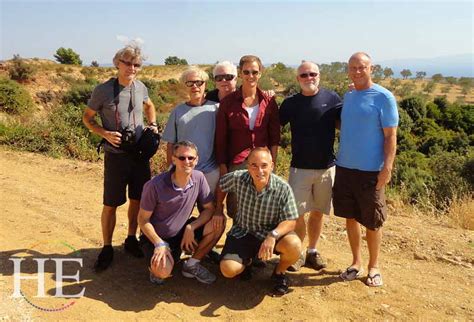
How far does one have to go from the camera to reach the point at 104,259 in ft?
13.7

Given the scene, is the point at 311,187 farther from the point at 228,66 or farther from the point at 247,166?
the point at 228,66

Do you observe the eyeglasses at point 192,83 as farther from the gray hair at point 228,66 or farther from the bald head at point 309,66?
the bald head at point 309,66

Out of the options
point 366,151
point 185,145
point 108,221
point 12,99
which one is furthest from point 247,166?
point 12,99

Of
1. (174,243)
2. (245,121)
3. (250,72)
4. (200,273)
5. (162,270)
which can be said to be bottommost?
(200,273)

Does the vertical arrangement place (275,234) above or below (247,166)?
below

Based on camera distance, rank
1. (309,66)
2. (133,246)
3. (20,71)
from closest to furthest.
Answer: (309,66)
(133,246)
(20,71)

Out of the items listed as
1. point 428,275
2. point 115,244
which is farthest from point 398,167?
point 115,244

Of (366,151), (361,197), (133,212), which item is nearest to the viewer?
(366,151)

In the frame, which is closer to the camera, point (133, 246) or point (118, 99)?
point (118, 99)

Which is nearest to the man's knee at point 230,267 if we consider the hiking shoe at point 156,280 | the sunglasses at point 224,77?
the hiking shoe at point 156,280

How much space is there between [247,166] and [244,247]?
0.71 m

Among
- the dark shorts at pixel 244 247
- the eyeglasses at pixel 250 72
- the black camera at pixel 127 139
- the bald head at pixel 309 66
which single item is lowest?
the dark shorts at pixel 244 247

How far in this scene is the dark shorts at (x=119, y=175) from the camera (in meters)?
4.06

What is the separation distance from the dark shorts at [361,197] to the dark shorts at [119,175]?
6.35 feet
